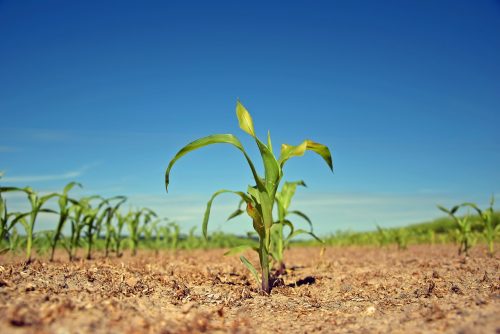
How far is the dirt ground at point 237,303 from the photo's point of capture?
76.2 inches

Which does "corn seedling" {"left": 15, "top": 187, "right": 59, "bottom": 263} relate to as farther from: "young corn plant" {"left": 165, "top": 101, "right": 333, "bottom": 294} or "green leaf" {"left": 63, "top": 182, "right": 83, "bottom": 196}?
"young corn plant" {"left": 165, "top": 101, "right": 333, "bottom": 294}

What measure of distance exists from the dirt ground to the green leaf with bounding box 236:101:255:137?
125 centimetres

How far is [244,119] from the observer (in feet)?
10.0

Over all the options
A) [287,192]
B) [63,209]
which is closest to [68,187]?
[63,209]

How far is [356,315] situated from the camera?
2.62m

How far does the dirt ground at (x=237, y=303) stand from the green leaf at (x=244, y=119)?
1.25 m

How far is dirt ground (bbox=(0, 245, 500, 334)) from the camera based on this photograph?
194cm

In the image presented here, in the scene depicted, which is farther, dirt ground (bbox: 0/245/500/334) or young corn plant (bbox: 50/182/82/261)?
young corn plant (bbox: 50/182/82/261)

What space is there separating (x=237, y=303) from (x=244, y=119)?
1374 mm

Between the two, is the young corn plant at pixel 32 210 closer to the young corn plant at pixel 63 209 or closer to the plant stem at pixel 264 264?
the young corn plant at pixel 63 209

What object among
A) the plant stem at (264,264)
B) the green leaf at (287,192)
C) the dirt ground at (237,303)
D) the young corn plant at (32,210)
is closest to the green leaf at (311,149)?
the plant stem at (264,264)

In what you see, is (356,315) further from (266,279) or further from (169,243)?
(169,243)

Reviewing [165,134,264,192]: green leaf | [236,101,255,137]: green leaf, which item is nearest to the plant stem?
[165,134,264,192]: green leaf

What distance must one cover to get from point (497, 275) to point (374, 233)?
834 centimetres
